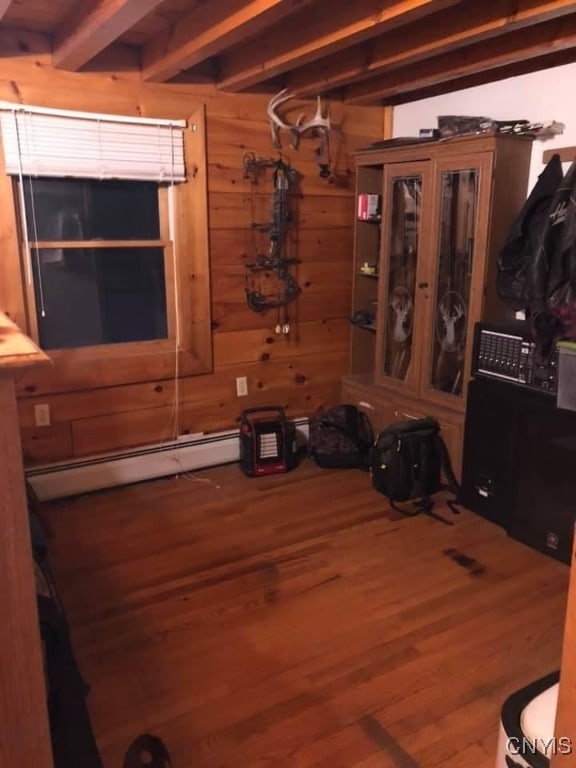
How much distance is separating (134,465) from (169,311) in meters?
0.89

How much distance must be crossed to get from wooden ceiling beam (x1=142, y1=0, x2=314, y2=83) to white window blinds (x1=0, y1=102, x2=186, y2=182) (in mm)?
278

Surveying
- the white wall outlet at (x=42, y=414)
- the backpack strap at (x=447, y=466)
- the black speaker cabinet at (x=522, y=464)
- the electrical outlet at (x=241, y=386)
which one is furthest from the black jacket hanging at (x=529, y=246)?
the white wall outlet at (x=42, y=414)

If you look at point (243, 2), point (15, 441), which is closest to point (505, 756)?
point (15, 441)

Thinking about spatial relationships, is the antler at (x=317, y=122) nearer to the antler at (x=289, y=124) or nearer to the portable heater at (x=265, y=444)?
the antler at (x=289, y=124)

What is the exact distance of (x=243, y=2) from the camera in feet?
7.50

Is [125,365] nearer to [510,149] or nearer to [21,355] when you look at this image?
[510,149]

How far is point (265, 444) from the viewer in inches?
145

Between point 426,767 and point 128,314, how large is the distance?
2605 mm

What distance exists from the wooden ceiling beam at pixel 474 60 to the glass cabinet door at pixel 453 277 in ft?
1.51

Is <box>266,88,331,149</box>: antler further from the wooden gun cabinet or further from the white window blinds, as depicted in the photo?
the white window blinds

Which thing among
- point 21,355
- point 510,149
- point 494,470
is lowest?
point 494,470

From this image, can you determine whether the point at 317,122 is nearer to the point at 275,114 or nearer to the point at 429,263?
the point at 275,114

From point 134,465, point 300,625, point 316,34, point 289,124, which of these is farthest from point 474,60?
point 134,465

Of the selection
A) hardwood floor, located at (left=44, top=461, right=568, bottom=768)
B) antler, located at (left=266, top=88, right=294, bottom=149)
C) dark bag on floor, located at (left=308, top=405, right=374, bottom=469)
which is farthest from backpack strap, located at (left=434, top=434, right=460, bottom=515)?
antler, located at (left=266, top=88, right=294, bottom=149)
